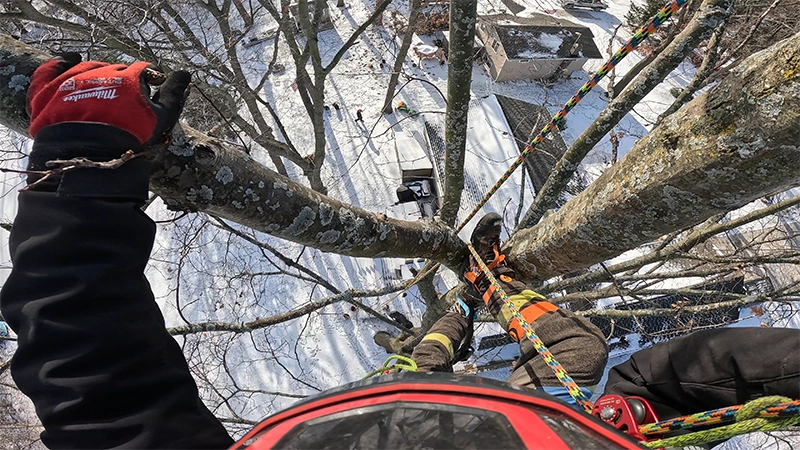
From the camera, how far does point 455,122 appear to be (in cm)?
215

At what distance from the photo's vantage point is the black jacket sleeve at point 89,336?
0.77 metres

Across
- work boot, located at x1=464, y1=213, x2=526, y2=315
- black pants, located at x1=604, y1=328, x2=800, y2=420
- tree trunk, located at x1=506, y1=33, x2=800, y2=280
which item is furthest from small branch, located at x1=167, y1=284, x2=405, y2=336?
tree trunk, located at x1=506, y1=33, x2=800, y2=280

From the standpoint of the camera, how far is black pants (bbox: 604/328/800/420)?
44.0 inches

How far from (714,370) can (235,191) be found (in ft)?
5.04

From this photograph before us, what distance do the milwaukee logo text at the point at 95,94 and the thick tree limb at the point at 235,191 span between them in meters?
0.15

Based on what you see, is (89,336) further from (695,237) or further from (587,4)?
(587,4)

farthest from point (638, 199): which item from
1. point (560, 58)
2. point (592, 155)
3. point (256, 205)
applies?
point (560, 58)

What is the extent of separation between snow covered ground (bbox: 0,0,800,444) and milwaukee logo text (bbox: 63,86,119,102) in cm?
370

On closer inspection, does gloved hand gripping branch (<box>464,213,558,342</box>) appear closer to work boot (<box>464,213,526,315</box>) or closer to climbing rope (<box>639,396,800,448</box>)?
work boot (<box>464,213,526,315</box>)

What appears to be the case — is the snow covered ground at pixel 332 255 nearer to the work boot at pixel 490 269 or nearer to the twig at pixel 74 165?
the work boot at pixel 490 269

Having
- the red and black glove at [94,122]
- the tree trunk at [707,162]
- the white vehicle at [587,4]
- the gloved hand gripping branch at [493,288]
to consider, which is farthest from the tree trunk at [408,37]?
the white vehicle at [587,4]

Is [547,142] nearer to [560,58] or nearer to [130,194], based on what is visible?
[560,58]

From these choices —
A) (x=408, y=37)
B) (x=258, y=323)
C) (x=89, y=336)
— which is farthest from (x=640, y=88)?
(x=408, y=37)

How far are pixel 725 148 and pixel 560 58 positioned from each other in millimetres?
9946
